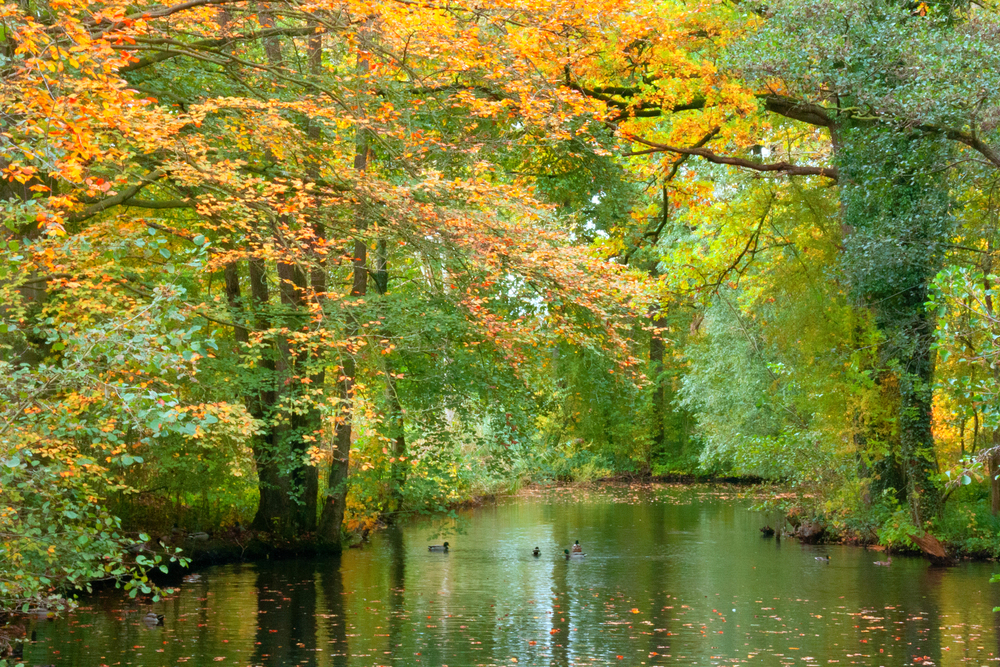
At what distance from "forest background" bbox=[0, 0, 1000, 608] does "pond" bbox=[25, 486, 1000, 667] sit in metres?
1.32

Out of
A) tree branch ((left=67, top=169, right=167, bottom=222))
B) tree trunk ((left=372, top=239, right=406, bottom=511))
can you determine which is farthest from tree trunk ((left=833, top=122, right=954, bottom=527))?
tree branch ((left=67, top=169, right=167, bottom=222))

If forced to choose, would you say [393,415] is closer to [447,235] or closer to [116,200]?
[447,235]

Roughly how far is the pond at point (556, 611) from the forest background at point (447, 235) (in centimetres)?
132

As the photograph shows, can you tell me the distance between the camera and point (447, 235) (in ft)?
39.7

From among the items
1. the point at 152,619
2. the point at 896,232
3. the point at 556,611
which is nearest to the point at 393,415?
the point at 556,611

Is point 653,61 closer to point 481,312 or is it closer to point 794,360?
point 481,312

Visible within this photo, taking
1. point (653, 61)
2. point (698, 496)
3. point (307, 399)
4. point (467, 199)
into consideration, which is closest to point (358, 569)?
point (307, 399)

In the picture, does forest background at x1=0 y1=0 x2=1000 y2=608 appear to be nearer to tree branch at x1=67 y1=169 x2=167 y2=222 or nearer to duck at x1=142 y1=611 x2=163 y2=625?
tree branch at x1=67 y1=169 x2=167 y2=222

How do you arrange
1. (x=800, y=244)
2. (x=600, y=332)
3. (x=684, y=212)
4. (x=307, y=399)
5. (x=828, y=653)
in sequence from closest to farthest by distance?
(x=828, y=653), (x=307, y=399), (x=600, y=332), (x=800, y=244), (x=684, y=212)

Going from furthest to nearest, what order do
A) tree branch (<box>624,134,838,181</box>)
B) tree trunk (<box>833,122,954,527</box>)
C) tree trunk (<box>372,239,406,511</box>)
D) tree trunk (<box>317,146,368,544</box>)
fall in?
1. tree trunk (<box>317,146,368,544</box>)
2. tree branch (<box>624,134,838,181</box>)
3. tree trunk (<box>372,239,406,511</box>)
4. tree trunk (<box>833,122,954,527</box>)

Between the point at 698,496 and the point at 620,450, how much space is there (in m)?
5.48

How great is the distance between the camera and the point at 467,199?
40.4ft

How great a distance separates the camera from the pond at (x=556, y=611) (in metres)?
11.3

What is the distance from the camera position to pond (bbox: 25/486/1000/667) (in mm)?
11297
